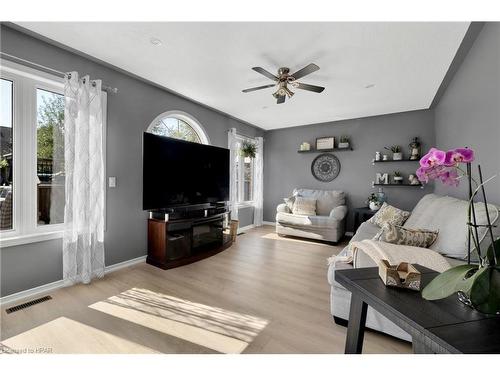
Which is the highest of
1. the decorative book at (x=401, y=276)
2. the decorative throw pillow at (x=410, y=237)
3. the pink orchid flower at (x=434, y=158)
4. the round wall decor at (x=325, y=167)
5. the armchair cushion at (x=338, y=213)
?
the round wall decor at (x=325, y=167)

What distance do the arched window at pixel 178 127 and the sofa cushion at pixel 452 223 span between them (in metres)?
3.42

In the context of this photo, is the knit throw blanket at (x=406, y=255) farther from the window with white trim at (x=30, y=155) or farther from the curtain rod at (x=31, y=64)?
the curtain rod at (x=31, y=64)

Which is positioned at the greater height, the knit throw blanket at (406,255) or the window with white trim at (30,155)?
the window with white trim at (30,155)

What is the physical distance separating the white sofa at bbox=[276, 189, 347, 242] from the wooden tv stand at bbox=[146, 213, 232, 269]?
173cm

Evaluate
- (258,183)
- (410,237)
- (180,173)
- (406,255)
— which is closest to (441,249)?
(410,237)

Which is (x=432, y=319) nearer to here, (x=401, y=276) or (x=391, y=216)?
(x=401, y=276)

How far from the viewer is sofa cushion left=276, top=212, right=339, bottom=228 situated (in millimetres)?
4293

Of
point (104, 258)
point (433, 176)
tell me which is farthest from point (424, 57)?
point (104, 258)

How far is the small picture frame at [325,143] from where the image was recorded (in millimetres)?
5105

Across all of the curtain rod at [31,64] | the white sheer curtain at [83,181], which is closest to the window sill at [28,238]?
the white sheer curtain at [83,181]

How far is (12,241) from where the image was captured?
2.09 m

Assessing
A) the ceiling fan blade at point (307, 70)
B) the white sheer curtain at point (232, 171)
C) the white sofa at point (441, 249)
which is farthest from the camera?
the white sheer curtain at point (232, 171)
